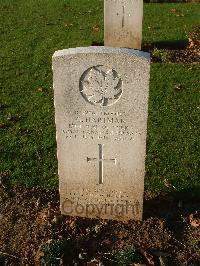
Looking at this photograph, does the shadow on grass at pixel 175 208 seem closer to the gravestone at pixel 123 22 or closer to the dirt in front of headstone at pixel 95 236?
the dirt in front of headstone at pixel 95 236

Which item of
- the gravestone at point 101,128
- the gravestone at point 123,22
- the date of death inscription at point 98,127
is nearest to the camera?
the gravestone at point 101,128

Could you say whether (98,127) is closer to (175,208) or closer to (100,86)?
(100,86)

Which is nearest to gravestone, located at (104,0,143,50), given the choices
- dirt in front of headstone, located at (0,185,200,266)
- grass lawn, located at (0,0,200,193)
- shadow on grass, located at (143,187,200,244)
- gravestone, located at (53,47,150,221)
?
grass lawn, located at (0,0,200,193)

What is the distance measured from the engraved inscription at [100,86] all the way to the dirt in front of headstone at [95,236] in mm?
1418

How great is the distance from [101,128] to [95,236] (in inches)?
45.3

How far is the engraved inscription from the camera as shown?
410 centimetres

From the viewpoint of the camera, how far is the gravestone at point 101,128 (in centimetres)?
406

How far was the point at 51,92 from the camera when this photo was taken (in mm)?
7973

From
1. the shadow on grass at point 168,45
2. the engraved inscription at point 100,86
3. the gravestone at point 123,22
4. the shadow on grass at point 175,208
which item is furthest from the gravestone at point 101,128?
the shadow on grass at point 168,45

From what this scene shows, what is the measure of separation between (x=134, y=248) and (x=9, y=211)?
1.52 metres

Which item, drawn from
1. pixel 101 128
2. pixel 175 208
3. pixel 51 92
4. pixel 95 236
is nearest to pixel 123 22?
pixel 51 92

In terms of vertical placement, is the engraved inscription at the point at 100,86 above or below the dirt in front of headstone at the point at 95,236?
above

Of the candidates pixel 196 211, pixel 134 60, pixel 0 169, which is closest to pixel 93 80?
pixel 134 60

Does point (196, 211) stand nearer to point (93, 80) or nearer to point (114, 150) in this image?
point (114, 150)
